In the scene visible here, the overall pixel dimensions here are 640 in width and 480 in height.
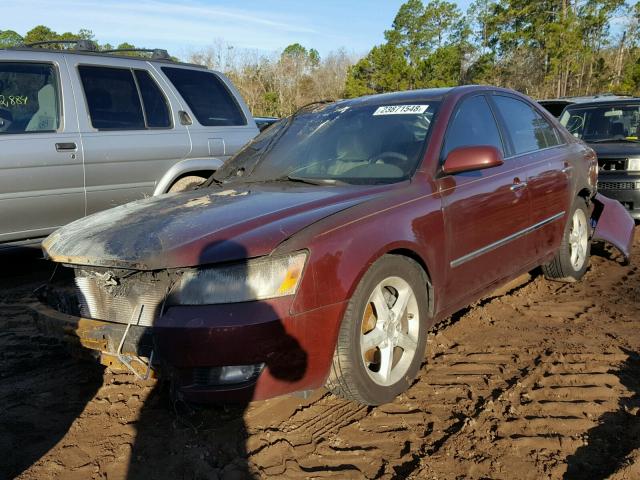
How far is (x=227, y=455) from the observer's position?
263 centimetres

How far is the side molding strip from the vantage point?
3537 mm

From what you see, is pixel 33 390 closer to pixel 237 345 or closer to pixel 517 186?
pixel 237 345

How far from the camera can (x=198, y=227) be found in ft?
9.21

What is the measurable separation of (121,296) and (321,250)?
1.00 meters

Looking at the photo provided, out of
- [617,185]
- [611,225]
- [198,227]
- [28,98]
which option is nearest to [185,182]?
[28,98]

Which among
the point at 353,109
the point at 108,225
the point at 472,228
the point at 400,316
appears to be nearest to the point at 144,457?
the point at 108,225

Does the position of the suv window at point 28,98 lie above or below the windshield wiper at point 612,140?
above

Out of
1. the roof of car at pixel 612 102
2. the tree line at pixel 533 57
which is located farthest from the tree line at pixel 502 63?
the roof of car at pixel 612 102

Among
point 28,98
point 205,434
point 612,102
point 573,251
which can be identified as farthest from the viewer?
point 612,102

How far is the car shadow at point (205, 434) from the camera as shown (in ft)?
8.24

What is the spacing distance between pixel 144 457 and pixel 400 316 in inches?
56.3

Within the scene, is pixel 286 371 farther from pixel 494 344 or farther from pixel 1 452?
pixel 494 344

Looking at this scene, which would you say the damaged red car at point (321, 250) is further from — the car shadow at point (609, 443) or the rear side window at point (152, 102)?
the rear side window at point (152, 102)

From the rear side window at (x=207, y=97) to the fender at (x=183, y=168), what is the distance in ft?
1.49
